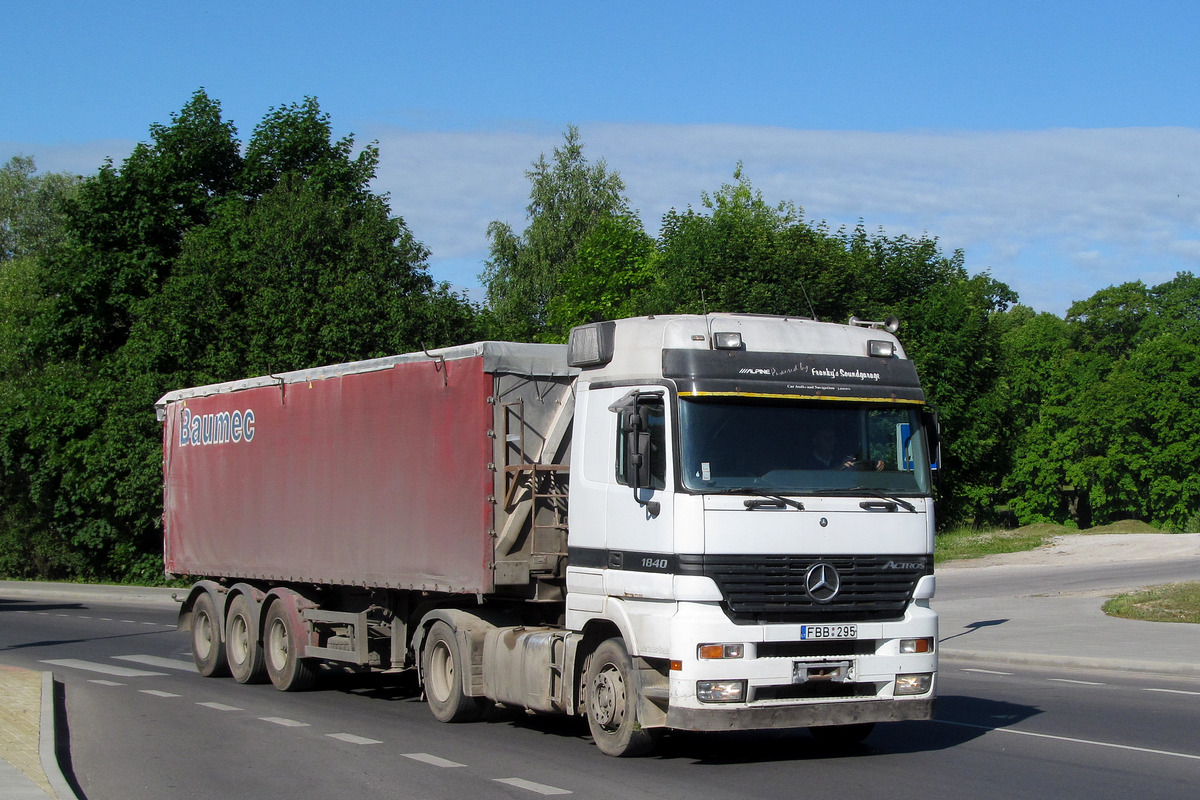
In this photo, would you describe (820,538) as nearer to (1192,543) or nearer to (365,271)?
(365,271)

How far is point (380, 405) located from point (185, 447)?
19.7 ft

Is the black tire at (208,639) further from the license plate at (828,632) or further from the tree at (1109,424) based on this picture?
the tree at (1109,424)

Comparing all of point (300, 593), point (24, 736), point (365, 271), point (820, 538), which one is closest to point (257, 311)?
point (365, 271)

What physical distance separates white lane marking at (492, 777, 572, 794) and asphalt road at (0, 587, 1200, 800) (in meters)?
0.03

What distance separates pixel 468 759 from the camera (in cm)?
991

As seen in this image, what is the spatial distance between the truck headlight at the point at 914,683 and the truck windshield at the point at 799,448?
1361 mm

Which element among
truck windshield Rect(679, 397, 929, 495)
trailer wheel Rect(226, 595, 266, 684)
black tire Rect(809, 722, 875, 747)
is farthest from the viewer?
trailer wheel Rect(226, 595, 266, 684)

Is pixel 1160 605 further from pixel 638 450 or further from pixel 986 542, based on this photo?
pixel 986 542

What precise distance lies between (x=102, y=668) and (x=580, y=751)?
33.4 ft

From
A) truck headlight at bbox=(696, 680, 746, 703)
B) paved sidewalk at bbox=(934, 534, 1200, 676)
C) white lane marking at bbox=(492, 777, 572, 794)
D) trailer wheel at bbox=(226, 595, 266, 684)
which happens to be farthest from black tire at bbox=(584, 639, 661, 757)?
paved sidewalk at bbox=(934, 534, 1200, 676)

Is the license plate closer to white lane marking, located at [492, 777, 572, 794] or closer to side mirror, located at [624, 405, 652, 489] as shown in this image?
side mirror, located at [624, 405, 652, 489]

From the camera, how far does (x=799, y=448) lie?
30.6 ft

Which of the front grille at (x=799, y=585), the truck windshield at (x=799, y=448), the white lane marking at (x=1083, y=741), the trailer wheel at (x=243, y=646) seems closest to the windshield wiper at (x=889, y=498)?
the truck windshield at (x=799, y=448)

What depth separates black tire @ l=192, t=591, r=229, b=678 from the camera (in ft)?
53.7
